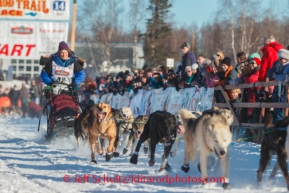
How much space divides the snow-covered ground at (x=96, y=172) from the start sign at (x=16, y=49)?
11.9 metres

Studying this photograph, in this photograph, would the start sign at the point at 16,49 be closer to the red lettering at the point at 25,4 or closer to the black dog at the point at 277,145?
the red lettering at the point at 25,4

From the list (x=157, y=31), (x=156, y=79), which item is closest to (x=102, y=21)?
(x=157, y=31)

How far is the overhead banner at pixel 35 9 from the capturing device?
21.9 meters

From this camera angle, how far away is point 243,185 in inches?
252

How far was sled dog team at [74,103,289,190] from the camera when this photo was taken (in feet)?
19.8

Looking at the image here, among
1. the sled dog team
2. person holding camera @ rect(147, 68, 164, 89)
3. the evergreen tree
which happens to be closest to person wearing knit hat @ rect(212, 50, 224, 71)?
the sled dog team

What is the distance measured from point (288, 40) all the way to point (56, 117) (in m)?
29.7

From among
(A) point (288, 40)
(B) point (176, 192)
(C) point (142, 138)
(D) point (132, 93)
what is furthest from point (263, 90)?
(A) point (288, 40)

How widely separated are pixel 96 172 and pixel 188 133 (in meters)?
1.32

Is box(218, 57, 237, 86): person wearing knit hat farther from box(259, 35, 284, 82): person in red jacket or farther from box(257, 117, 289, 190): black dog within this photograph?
box(257, 117, 289, 190): black dog

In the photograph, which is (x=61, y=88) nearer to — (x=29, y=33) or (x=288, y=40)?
(x=29, y=33)

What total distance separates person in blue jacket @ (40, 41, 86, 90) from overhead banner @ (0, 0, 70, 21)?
409 inches

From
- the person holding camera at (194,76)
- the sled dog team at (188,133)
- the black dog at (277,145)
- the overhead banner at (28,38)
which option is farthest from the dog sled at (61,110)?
the overhead banner at (28,38)

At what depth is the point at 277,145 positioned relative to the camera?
6.02 metres
